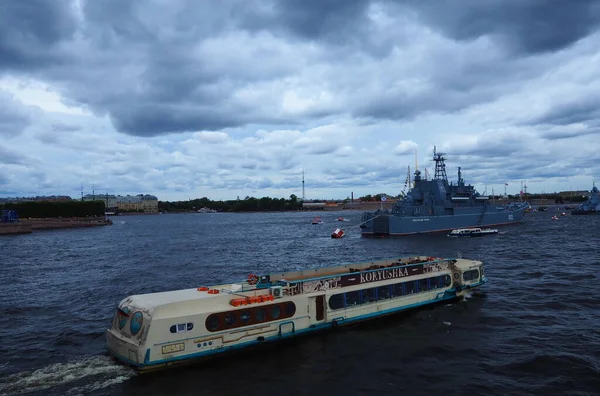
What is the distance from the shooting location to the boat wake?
20000 mm

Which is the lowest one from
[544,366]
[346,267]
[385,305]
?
[544,366]

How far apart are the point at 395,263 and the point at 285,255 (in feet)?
119

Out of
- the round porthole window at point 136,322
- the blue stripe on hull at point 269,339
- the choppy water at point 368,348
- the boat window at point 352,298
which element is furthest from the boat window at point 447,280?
the round porthole window at point 136,322

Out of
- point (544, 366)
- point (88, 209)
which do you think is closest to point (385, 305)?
point (544, 366)

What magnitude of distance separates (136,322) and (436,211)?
97663 millimetres

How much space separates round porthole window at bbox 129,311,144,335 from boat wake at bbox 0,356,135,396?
2017mm

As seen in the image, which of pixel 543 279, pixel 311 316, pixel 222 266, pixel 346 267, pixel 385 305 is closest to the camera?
pixel 311 316

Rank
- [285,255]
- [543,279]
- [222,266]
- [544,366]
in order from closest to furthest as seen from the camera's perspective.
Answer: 1. [544,366]
2. [543,279]
3. [222,266]
4. [285,255]

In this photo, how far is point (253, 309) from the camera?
75.3 ft

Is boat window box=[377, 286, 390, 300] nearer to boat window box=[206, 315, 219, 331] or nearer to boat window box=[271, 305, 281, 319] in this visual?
boat window box=[271, 305, 281, 319]

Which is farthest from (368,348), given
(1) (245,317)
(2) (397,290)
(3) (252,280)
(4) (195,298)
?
(4) (195,298)

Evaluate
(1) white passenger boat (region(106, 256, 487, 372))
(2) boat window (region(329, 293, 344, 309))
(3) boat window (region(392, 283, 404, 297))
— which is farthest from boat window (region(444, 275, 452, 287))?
(2) boat window (region(329, 293, 344, 309))

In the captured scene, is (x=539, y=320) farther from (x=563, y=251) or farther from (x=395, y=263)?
(x=563, y=251)

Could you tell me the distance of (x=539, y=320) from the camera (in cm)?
2966
